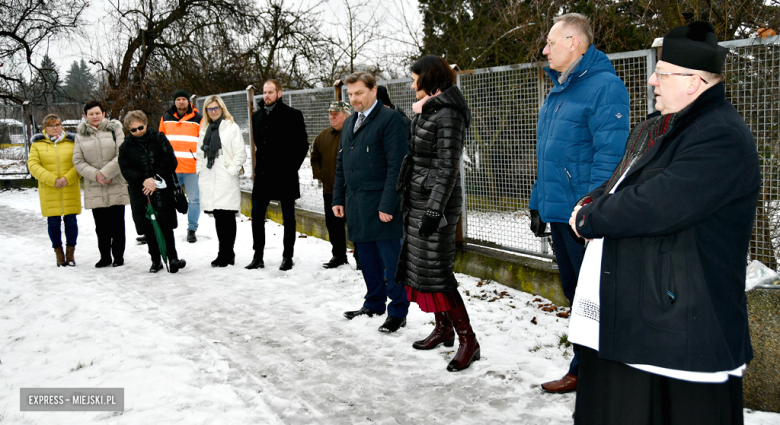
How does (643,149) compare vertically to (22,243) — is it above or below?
above

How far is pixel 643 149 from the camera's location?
2.08 meters

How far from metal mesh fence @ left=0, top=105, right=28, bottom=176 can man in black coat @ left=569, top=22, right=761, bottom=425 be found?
17111mm

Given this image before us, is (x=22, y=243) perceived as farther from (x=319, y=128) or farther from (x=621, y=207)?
(x=621, y=207)

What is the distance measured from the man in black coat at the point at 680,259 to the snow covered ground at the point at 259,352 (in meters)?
1.34

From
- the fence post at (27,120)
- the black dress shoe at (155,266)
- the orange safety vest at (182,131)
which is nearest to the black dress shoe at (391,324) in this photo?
the black dress shoe at (155,266)

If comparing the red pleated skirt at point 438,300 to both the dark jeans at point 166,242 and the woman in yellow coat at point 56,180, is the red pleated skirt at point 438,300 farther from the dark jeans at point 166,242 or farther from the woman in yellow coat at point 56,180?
the woman in yellow coat at point 56,180

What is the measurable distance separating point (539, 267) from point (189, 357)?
2981 mm

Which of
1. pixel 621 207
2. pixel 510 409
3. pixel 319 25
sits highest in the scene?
pixel 319 25

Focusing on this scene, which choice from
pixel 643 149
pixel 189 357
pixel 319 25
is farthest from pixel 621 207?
pixel 319 25

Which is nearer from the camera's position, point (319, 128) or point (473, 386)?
point (473, 386)

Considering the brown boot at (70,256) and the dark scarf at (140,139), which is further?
the brown boot at (70,256)

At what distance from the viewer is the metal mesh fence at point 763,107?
365 cm

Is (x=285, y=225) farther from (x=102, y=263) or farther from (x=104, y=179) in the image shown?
(x=102, y=263)

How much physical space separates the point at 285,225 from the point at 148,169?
1.60 metres
